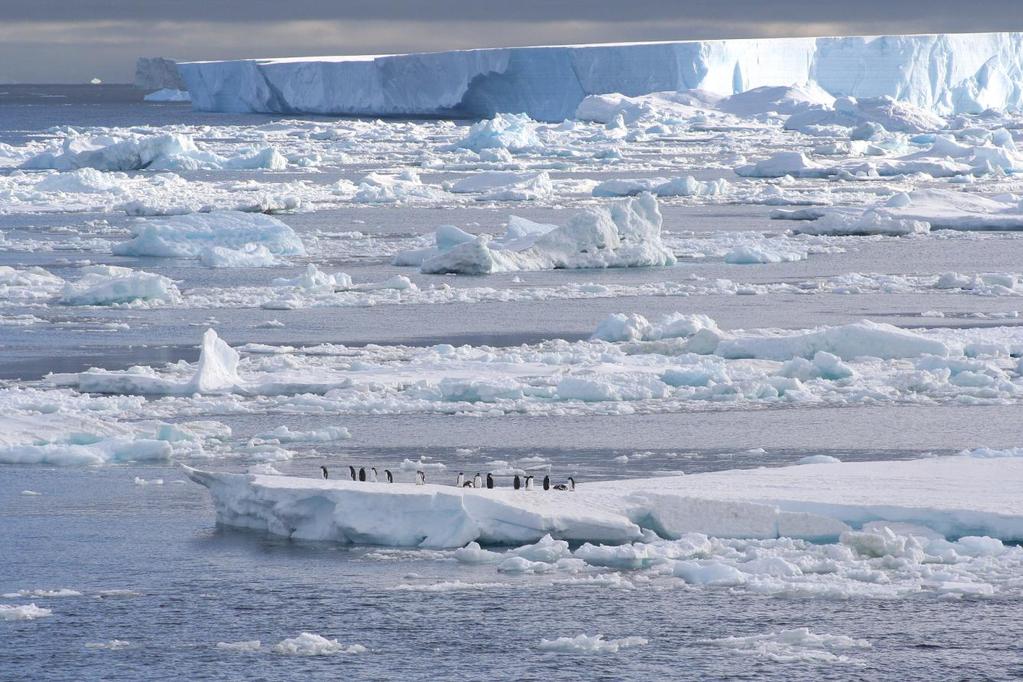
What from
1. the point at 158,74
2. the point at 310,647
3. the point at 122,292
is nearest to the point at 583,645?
the point at 310,647

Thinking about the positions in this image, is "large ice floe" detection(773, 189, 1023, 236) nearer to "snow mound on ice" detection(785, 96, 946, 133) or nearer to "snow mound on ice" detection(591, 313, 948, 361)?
"snow mound on ice" detection(591, 313, 948, 361)

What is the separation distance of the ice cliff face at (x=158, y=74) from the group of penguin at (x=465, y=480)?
79.8 metres

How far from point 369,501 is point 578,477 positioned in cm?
165

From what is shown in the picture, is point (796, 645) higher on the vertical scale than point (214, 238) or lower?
lower

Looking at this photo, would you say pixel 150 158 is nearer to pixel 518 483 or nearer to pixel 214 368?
pixel 214 368

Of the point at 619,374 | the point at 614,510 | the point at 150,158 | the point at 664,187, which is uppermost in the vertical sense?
the point at 150,158

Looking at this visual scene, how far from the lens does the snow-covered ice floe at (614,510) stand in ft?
25.0

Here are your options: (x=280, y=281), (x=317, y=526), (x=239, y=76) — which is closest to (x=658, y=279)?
(x=280, y=281)

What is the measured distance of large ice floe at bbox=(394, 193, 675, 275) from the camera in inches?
767

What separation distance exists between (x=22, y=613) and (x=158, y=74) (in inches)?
3289

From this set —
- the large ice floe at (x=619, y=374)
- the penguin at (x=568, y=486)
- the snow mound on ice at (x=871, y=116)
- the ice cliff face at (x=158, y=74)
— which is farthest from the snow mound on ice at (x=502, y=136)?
the ice cliff face at (x=158, y=74)

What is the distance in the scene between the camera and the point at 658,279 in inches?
730

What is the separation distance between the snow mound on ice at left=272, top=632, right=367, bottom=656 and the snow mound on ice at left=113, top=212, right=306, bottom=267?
13.8 meters

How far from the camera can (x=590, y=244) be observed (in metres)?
19.9
